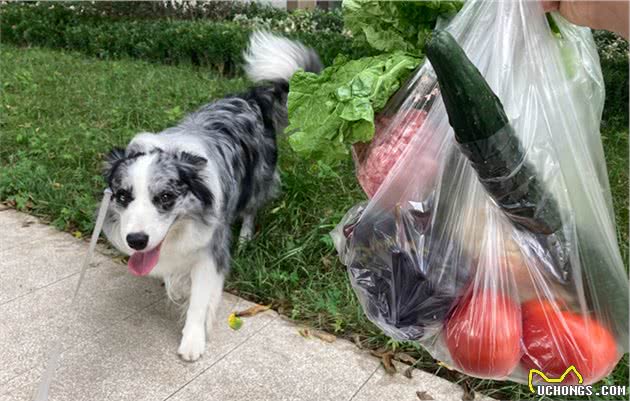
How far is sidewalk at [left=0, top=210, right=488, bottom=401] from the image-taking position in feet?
8.71

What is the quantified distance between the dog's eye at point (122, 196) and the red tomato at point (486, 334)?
1848mm

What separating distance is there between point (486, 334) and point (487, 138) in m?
0.43

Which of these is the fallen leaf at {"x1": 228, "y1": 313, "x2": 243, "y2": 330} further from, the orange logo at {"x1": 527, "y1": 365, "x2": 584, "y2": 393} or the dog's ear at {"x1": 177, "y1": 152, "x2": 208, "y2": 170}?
the orange logo at {"x1": 527, "y1": 365, "x2": 584, "y2": 393}

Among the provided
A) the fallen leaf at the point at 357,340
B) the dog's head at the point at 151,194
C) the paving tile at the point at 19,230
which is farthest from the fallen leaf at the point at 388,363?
the paving tile at the point at 19,230

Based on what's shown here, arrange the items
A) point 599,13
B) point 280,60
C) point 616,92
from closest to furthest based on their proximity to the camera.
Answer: point 599,13
point 280,60
point 616,92

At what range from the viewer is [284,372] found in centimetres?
280

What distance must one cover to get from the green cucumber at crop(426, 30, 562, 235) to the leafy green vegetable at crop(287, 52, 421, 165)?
31 centimetres

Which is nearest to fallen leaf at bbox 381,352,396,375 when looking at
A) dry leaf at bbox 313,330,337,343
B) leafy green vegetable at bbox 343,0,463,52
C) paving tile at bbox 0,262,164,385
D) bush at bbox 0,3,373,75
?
dry leaf at bbox 313,330,337,343

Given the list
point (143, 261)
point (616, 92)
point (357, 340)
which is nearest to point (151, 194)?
point (143, 261)

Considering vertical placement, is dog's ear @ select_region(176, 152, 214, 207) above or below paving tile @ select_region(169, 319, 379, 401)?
above

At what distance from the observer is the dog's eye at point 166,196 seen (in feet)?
8.97

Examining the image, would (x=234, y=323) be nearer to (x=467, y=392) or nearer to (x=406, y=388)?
(x=406, y=388)

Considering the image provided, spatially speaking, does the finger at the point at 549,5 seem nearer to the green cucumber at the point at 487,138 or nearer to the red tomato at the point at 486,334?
the green cucumber at the point at 487,138

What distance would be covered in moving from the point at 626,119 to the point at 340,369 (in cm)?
495
